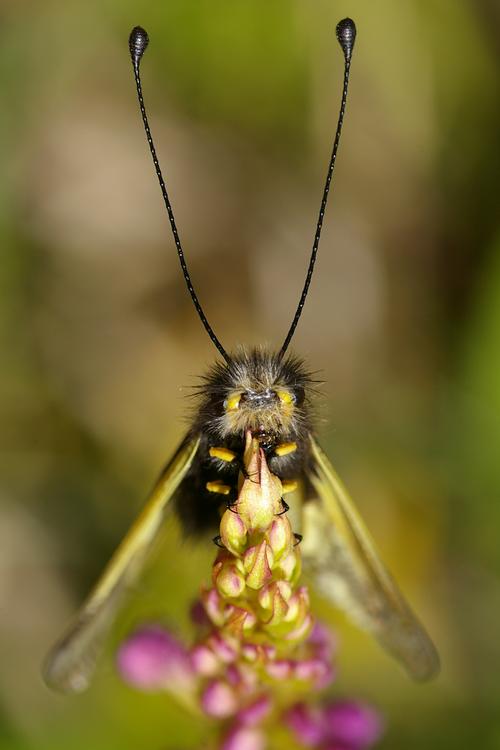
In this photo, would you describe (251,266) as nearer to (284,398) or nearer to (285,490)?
(284,398)

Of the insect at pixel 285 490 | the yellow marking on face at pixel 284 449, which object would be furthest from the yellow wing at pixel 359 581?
the yellow marking on face at pixel 284 449

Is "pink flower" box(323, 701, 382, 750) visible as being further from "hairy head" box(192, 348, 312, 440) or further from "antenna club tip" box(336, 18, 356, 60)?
"antenna club tip" box(336, 18, 356, 60)

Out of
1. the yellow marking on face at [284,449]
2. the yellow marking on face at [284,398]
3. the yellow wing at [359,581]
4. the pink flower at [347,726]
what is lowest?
the pink flower at [347,726]

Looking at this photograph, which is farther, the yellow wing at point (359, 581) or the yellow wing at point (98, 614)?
the yellow wing at point (359, 581)

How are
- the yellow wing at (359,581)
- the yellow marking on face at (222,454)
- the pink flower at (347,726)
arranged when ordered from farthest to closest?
the pink flower at (347,726)
the yellow wing at (359,581)
the yellow marking on face at (222,454)

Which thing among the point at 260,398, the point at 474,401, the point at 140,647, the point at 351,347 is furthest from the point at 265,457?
the point at 351,347

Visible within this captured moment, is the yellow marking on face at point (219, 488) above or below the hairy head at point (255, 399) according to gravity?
below

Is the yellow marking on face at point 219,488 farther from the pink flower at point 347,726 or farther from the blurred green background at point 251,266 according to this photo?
the blurred green background at point 251,266

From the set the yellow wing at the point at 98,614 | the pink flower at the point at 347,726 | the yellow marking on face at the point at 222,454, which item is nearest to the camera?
the yellow marking on face at the point at 222,454
